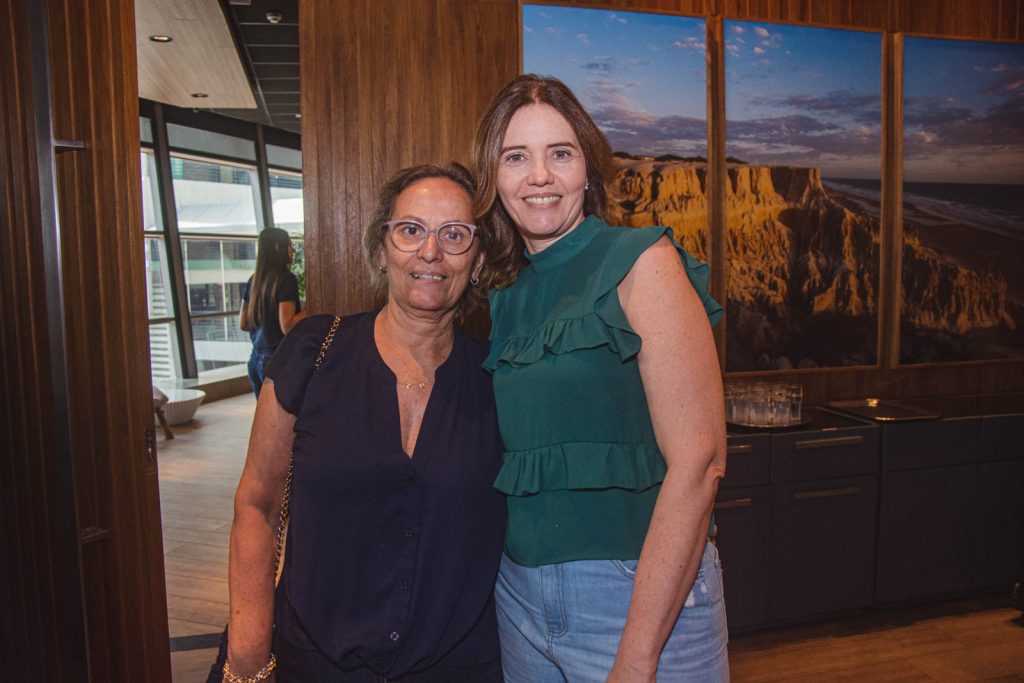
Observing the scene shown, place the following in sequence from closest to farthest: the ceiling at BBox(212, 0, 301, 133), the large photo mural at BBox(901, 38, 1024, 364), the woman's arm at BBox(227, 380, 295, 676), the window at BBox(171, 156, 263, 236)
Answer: the woman's arm at BBox(227, 380, 295, 676) → the large photo mural at BBox(901, 38, 1024, 364) → the ceiling at BBox(212, 0, 301, 133) → the window at BBox(171, 156, 263, 236)

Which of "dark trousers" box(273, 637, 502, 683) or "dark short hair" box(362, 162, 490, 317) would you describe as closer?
"dark trousers" box(273, 637, 502, 683)

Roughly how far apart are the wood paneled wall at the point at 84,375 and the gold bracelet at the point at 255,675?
14.1 inches

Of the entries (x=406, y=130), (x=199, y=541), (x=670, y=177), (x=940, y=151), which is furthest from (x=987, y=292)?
(x=199, y=541)

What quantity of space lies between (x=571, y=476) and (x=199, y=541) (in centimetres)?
429

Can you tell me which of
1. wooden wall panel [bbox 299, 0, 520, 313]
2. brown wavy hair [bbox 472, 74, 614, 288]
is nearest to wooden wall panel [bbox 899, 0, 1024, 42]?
wooden wall panel [bbox 299, 0, 520, 313]

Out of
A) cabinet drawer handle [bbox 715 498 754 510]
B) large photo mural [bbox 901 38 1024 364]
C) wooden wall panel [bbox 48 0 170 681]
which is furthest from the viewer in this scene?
large photo mural [bbox 901 38 1024 364]

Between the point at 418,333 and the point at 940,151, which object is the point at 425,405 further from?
the point at 940,151

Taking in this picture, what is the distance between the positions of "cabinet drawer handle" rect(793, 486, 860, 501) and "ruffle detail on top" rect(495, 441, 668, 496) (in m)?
2.43

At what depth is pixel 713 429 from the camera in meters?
1.27

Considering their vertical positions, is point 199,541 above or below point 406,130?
below

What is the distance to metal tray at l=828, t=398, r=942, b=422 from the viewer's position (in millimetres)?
3621

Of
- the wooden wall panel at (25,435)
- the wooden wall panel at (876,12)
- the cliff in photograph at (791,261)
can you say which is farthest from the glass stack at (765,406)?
the wooden wall panel at (25,435)

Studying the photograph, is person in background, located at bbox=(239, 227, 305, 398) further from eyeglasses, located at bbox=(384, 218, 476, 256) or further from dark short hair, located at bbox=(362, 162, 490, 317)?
Answer: eyeglasses, located at bbox=(384, 218, 476, 256)

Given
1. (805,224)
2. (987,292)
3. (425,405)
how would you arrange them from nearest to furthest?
(425,405)
(805,224)
(987,292)
